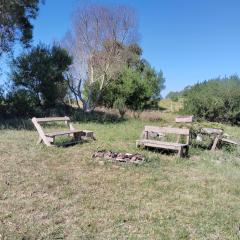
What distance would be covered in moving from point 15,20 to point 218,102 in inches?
537

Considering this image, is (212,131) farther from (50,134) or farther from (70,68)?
(70,68)

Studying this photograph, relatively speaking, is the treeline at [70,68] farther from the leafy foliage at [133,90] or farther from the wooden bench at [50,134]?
the wooden bench at [50,134]

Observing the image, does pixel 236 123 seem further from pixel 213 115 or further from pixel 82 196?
pixel 82 196

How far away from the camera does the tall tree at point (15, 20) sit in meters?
17.4

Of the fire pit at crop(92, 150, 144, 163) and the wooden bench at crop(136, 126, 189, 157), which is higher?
the wooden bench at crop(136, 126, 189, 157)

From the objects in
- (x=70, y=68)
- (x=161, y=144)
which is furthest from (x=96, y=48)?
(x=161, y=144)

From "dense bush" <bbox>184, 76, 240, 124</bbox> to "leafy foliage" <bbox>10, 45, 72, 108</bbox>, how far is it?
954 cm

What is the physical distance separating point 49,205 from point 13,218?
66 centimetres

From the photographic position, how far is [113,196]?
600 cm

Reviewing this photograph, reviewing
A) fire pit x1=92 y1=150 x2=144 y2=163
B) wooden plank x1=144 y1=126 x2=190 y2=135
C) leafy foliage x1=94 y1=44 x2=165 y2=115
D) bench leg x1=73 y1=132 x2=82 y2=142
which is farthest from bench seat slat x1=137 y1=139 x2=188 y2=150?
leafy foliage x1=94 y1=44 x2=165 y2=115

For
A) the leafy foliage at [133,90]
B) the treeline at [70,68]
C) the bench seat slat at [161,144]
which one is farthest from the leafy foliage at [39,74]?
the bench seat slat at [161,144]

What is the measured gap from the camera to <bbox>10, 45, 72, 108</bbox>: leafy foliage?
67.5ft

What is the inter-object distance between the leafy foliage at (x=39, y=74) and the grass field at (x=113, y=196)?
37.4 feet

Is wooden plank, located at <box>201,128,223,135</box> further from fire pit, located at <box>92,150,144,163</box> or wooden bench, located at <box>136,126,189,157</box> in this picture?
fire pit, located at <box>92,150,144,163</box>
